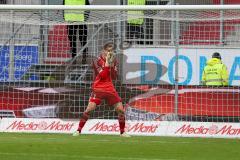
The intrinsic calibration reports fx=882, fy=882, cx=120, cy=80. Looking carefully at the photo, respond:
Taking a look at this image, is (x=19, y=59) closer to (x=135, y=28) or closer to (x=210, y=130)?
(x=135, y=28)

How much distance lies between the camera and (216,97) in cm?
2045

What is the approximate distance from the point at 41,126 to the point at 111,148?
4911 millimetres

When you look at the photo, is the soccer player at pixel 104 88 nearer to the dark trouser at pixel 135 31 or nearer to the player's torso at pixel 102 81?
the player's torso at pixel 102 81

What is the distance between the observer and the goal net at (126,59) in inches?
808

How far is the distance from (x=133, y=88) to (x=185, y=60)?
5.32ft

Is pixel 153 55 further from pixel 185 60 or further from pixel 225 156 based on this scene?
pixel 225 156

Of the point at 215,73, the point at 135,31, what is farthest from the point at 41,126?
the point at 215,73

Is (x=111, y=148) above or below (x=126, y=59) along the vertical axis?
below

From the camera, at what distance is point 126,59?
21.6 m

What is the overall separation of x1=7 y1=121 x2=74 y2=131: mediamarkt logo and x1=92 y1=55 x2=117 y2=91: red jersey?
1604 millimetres

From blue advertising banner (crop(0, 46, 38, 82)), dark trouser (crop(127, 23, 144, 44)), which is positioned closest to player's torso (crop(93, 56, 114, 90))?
dark trouser (crop(127, 23, 144, 44))

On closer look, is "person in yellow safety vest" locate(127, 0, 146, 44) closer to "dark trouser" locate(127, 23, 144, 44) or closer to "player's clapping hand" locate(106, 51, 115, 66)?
"dark trouser" locate(127, 23, 144, 44)

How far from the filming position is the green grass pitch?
46.8 ft

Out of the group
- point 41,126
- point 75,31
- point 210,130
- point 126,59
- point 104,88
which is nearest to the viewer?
point 104,88
